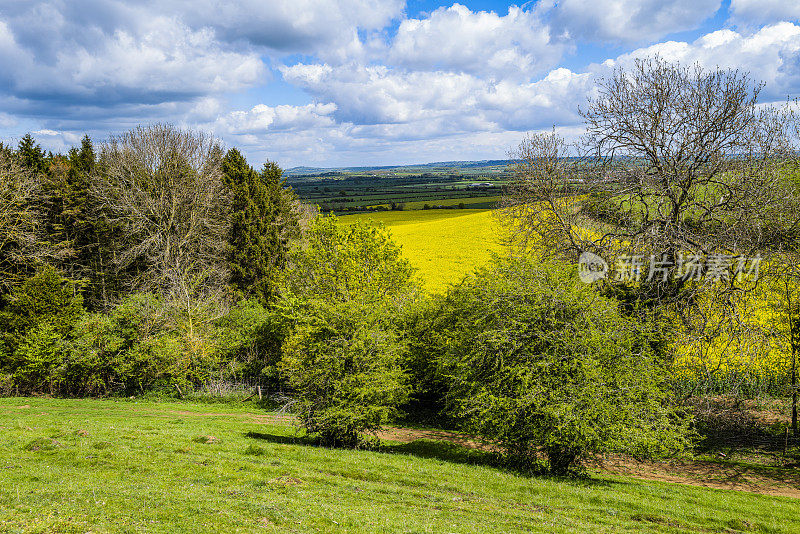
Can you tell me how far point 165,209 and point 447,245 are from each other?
34.6 meters

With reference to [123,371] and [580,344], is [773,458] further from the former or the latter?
[123,371]

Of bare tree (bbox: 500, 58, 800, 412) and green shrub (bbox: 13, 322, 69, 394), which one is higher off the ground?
bare tree (bbox: 500, 58, 800, 412)

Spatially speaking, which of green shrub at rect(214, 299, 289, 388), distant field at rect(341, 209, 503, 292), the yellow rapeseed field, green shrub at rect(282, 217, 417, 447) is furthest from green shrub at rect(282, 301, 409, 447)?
distant field at rect(341, 209, 503, 292)

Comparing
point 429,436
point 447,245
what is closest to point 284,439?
point 429,436

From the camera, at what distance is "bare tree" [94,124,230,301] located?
3981 centimetres

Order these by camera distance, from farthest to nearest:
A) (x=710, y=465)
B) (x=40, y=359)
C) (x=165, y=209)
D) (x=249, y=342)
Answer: (x=165, y=209) → (x=249, y=342) → (x=40, y=359) → (x=710, y=465)

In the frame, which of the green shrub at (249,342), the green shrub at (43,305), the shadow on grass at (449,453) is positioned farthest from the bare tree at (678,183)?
the green shrub at (43,305)

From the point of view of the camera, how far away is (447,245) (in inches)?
2419

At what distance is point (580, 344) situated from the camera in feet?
57.5

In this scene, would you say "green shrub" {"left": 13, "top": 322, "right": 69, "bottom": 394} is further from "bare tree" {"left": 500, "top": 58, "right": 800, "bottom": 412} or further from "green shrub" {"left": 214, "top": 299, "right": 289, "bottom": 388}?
"bare tree" {"left": 500, "top": 58, "right": 800, "bottom": 412}

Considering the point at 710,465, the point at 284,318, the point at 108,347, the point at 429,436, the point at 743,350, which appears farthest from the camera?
the point at 284,318
